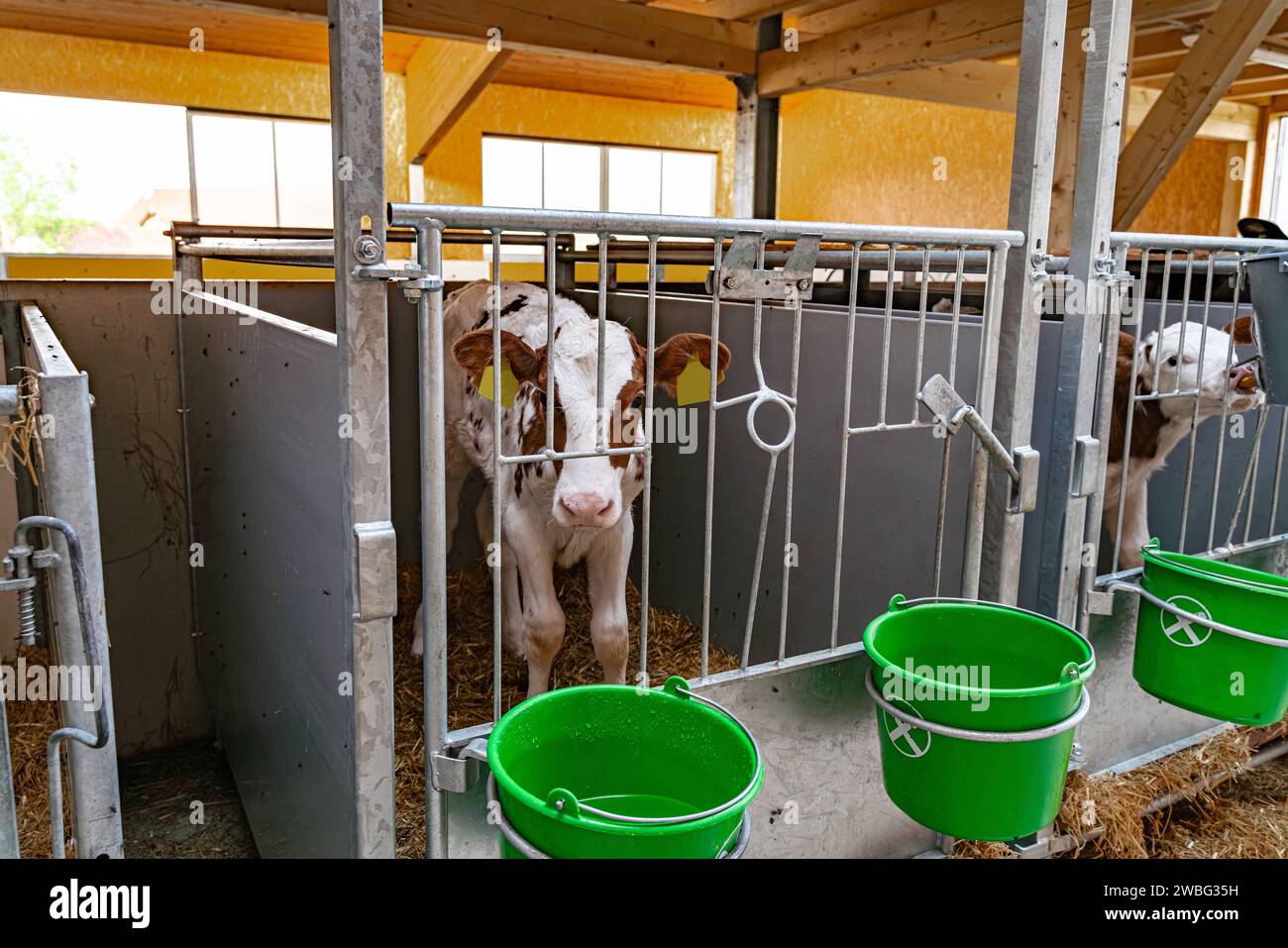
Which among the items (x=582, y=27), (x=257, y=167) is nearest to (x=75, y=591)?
(x=582, y=27)

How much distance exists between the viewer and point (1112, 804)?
2439 mm

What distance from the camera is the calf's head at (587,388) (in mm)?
1924

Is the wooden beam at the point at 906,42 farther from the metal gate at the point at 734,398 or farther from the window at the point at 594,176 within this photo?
the window at the point at 594,176

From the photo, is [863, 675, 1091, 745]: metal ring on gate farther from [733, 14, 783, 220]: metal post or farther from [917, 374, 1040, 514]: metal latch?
[733, 14, 783, 220]: metal post

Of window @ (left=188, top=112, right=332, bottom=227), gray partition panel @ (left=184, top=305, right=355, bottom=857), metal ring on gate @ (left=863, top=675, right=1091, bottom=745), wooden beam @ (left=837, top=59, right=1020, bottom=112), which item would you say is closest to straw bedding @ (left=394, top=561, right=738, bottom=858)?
gray partition panel @ (left=184, top=305, right=355, bottom=857)

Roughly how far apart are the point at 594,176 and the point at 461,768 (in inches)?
377

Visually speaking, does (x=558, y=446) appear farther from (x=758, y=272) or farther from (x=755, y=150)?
(x=755, y=150)

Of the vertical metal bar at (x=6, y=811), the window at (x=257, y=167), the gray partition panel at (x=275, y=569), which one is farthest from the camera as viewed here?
the window at (x=257, y=167)

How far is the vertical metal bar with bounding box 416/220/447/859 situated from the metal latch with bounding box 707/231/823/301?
528mm

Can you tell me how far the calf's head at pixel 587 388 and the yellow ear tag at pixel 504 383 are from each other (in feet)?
0.09

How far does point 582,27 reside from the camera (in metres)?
5.36

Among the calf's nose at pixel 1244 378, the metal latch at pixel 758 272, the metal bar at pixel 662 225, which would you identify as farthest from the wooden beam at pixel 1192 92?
the metal latch at pixel 758 272

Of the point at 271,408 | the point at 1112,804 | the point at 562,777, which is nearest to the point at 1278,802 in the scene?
the point at 1112,804

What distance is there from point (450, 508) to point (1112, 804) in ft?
7.61
